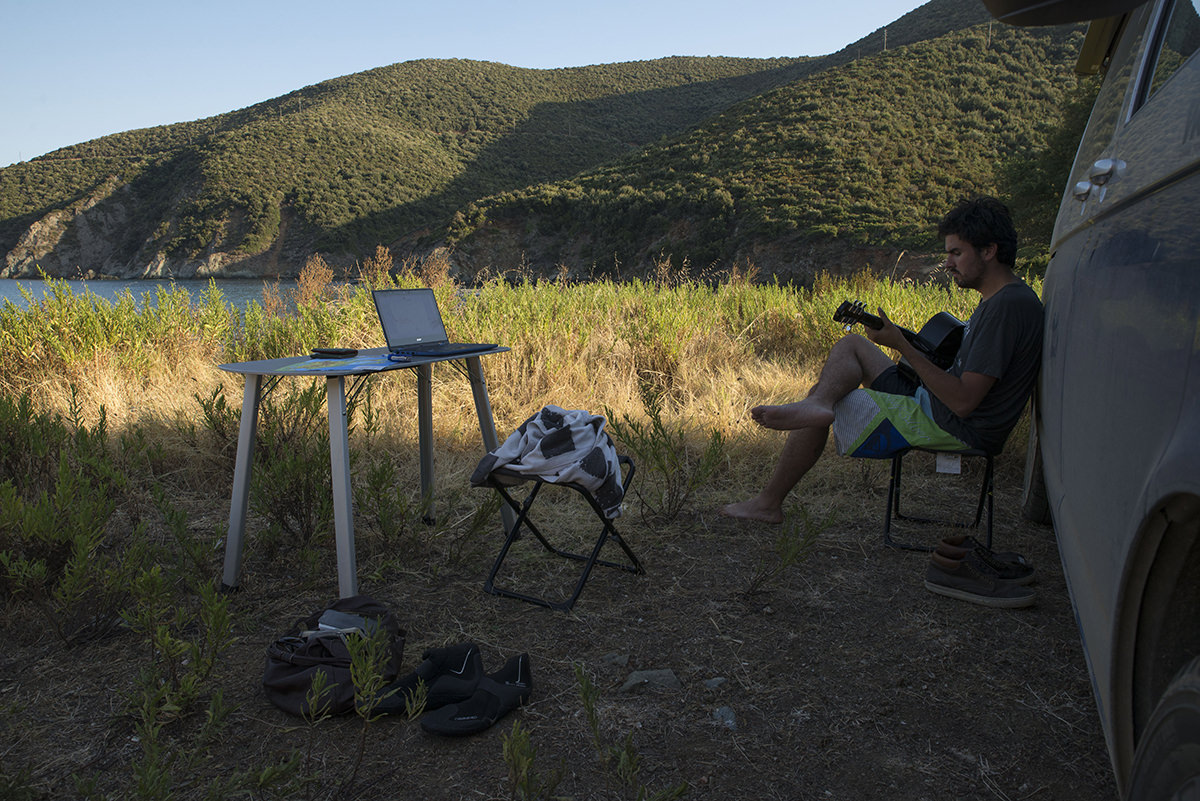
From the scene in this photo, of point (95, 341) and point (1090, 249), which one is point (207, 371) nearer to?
point (95, 341)

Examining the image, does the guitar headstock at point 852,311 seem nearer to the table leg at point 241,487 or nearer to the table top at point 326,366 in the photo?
the table top at point 326,366

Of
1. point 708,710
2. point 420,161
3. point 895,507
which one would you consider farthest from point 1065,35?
point 708,710

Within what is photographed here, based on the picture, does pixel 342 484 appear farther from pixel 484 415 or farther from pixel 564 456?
pixel 484 415

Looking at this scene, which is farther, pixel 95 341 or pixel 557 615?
pixel 95 341

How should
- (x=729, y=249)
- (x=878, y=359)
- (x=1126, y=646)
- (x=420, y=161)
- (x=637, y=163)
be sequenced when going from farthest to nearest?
(x=420, y=161) → (x=637, y=163) → (x=729, y=249) → (x=878, y=359) → (x=1126, y=646)

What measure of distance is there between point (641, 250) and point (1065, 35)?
19.3 metres

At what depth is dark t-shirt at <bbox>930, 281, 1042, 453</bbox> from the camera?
2650 millimetres

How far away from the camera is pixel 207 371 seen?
604cm

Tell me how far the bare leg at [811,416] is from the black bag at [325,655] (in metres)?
1.60

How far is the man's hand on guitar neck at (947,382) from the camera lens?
2727 mm

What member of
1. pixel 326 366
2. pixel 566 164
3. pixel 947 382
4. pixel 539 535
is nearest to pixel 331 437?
pixel 326 366

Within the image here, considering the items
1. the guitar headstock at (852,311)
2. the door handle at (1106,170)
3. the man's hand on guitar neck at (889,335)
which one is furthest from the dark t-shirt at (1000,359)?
the door handle at (1106,170)

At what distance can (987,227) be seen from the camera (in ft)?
9.63

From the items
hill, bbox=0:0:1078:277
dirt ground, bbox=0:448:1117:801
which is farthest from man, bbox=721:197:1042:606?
hill, bbox=0:0:1078:277
